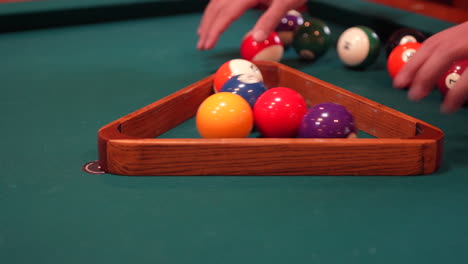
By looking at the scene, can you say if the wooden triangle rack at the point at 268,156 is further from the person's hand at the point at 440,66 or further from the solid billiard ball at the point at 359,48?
the solid billiard ball at the point at 359,48

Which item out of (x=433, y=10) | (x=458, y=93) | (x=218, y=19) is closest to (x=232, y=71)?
(x=218, y=19)

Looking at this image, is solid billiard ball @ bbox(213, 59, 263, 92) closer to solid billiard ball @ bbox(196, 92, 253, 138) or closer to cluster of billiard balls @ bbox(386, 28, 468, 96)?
solid billiard ball @ bbox(196, 92, 253, 138)

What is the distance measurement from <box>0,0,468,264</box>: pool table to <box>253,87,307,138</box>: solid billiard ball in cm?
23

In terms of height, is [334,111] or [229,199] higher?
[334,111]

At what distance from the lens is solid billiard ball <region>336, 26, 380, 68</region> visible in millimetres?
2451

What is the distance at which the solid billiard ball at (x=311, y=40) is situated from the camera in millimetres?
2615

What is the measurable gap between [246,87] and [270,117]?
0.22 meters

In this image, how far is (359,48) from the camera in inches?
96.3

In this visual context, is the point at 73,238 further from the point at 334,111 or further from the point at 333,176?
the point at 334,111

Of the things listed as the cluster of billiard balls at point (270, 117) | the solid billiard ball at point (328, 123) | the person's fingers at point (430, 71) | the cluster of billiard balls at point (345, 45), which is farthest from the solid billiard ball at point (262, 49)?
the person's fingers at point (430, 71)

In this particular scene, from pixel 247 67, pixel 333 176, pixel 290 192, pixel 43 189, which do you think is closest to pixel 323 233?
pixel 290 192

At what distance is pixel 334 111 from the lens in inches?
63.5

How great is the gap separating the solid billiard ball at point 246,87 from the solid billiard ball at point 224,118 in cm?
16

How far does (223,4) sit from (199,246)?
5.51 ft
